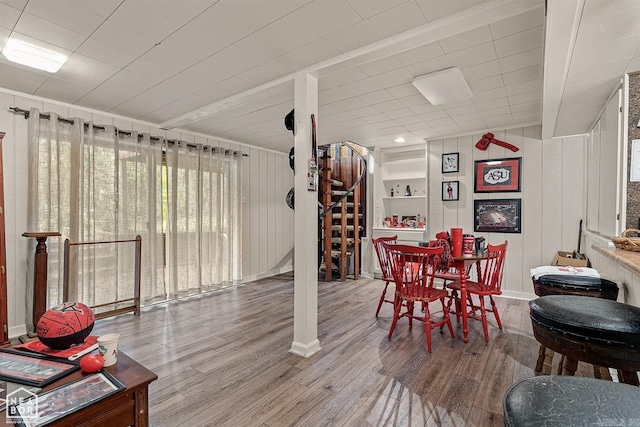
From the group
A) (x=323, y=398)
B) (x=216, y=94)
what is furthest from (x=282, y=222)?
(x=323, y=398)

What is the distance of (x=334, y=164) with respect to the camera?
6.02 metres

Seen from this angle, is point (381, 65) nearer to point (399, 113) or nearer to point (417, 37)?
point (417, 37)

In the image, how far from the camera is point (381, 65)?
2455 mm

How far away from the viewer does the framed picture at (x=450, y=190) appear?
4734 millimetres

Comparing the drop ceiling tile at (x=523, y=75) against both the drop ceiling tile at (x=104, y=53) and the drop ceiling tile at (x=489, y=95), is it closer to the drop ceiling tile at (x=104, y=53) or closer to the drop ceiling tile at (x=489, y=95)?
the drop ceiling tile at (x=489, y=95)

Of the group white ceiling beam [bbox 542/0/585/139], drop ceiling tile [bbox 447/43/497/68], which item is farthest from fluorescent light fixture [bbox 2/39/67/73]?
white ceiling beam [bbox 542/0/585/139]

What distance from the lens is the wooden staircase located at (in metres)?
5.35

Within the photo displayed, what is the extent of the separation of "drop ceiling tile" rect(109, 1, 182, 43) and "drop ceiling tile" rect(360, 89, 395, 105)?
1.78 m

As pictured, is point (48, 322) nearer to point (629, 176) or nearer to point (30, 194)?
point (30, 194)

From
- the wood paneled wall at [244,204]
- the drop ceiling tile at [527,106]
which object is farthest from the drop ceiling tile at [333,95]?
the wood paneled wall at [244,204]

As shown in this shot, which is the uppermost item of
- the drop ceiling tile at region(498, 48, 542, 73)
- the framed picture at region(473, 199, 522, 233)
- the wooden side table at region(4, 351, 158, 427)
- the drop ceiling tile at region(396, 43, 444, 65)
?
the drop ceiling tile at region(396, 43, 444, 65)

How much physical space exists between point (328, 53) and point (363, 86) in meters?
0.66

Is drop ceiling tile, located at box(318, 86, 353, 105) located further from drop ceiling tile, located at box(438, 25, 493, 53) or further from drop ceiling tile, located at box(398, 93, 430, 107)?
drop ceiling tile, located at box(438, 25, 493, 53)

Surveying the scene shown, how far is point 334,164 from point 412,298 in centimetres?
378
